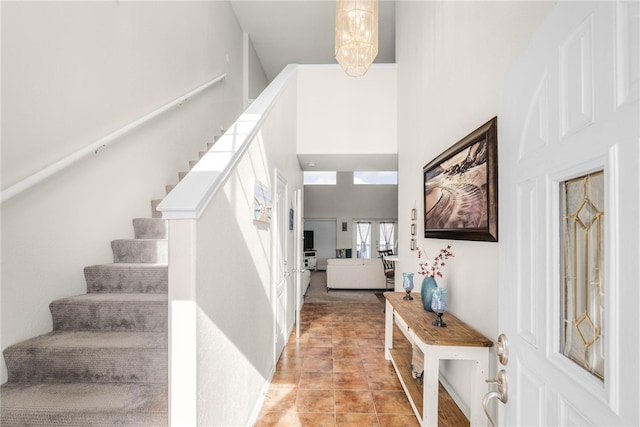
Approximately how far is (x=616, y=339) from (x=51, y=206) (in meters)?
2.75

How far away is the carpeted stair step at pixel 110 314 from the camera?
79.5 inches

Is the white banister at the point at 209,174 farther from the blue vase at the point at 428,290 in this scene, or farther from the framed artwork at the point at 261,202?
the blue vase at the point at 428,290

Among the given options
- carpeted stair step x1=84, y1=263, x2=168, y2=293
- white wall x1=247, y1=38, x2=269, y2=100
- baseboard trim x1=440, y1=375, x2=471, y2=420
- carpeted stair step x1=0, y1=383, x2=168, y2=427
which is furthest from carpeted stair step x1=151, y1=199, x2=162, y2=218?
white wall x1=247, y1=38, x2=269, y2=100

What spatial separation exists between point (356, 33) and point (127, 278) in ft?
8.67

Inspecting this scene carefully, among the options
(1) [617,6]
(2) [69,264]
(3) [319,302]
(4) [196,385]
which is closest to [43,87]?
(2) [69,264]

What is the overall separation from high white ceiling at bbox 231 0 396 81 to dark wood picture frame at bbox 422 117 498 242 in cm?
415

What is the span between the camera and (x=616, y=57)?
2.13ft

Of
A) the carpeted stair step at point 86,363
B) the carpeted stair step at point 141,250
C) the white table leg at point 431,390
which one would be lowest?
the white table leg at point 431,390

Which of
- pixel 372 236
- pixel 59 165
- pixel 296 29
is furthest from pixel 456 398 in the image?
pixel 372 236

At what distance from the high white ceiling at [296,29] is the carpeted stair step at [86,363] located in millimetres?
5681

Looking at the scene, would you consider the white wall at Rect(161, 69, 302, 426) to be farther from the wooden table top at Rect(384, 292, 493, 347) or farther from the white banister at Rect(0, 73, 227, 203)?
the wooden table top at Rect(384, 292, 493, 347)

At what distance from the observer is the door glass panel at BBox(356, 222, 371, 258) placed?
42.0ft

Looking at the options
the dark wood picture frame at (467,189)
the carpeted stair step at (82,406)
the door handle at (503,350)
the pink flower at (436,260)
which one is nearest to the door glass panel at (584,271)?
the door handle at (503,350)

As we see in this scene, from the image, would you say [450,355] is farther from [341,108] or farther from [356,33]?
[341,108]
